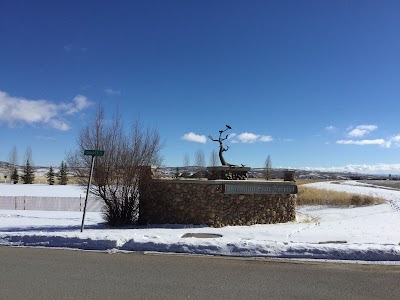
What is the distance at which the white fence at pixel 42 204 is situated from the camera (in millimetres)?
28375

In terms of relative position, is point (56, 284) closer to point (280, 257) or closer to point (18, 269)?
point (18, 269)

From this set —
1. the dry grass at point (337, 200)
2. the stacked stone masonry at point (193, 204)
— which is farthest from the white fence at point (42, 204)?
the dry grass at point (337, 200)

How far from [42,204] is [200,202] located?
1753 centimetres

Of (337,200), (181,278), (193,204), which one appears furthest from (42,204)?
(181,278)

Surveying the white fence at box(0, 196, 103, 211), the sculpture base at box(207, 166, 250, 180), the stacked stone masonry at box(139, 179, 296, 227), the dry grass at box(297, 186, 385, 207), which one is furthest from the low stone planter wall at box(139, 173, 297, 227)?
the dry grass at box(297, 186, 385, 207)

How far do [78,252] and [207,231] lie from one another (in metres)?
4.82

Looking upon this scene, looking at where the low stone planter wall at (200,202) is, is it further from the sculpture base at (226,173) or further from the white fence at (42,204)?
the white fence at (42,204)

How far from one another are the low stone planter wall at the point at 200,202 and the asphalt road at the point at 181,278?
19.3 feet

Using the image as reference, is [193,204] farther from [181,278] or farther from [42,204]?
[42,204]

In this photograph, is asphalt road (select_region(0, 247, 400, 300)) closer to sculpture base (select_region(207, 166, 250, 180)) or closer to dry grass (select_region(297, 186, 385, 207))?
sculpture base (select_region(207, 166, 250, 180))

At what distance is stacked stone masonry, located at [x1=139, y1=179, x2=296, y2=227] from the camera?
15438 millimetres

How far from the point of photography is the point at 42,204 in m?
29.1

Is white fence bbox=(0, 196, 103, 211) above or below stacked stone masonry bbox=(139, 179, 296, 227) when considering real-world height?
below

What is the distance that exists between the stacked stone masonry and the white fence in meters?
13.5
